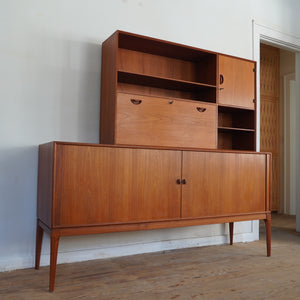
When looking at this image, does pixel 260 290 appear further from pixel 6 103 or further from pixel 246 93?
pixel 6 103

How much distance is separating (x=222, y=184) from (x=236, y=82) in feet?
3.07

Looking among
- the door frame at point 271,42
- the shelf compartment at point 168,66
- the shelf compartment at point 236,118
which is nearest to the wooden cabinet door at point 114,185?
the shelf compartment at point 168,66

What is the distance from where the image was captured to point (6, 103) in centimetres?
220

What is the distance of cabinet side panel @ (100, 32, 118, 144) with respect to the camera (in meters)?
2.24

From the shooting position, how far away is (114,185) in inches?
80.0

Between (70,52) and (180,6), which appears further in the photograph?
(180,6)

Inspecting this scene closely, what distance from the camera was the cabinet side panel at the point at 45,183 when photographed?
189cm

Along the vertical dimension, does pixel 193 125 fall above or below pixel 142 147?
above

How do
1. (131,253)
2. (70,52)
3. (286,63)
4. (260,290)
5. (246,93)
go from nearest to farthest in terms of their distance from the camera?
(260,290) → (70,52) → (131,253) → (246,93) → (286,63)

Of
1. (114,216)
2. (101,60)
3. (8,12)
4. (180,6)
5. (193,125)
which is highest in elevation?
(180,6)

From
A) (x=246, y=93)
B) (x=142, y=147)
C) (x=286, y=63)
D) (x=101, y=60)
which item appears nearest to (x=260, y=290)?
(x=142, y=147)

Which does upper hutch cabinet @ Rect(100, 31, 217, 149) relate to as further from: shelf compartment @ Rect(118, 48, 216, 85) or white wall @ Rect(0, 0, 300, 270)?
white wall @ Rect(0, 0, 300, 270)

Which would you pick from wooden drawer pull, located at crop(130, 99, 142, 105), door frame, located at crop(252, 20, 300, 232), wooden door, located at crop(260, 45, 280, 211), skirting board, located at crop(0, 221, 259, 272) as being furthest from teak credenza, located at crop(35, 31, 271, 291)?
wooden door, located at crop(260, 45, 280, 211)

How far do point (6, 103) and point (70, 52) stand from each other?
0.60 meters
